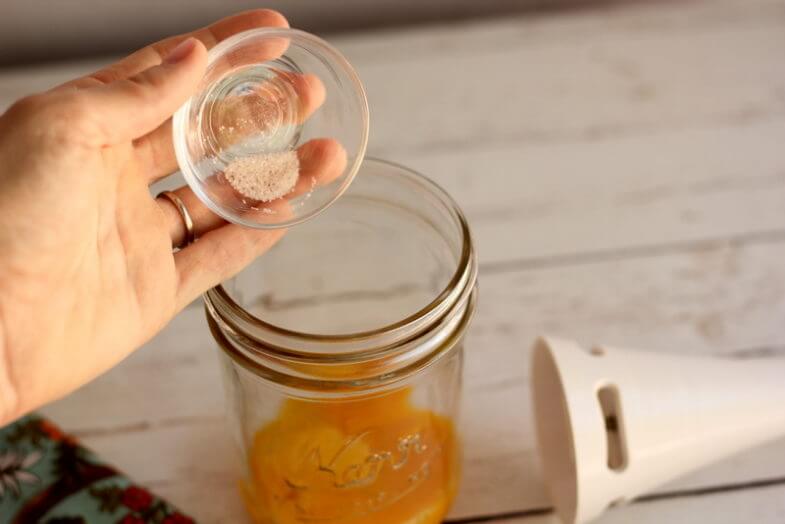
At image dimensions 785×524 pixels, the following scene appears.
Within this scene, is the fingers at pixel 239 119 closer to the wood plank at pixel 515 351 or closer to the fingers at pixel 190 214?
the fingers at pixel 190 214

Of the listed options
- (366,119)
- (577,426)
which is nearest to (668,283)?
(577,426)

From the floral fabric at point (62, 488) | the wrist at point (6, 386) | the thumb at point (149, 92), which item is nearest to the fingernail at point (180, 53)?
the thumb at point (149, 92)

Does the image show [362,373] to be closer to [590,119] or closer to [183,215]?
[183,215]

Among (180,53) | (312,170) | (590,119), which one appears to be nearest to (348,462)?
(312,170)

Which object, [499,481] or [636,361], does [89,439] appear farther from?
[636,361]

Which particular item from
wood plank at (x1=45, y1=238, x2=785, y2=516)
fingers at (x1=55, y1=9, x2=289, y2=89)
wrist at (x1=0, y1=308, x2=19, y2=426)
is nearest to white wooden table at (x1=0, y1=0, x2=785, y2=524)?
wood plank at (x1=45, y1=238, x2=785, y2=516)

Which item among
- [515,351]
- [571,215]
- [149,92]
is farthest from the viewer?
[571,215]
